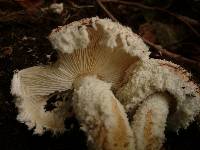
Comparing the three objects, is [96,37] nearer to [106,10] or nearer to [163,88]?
[163,88]

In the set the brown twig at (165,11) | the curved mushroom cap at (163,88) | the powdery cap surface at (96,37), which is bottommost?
the brown twig at (165,11)

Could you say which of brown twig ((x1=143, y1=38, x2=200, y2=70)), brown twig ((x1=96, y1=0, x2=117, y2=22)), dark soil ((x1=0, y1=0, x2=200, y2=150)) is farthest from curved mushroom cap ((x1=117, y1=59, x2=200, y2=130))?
brown twig ((x1=96, y1=0, x2=117, y2=22))

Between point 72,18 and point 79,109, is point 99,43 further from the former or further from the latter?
point 72,18

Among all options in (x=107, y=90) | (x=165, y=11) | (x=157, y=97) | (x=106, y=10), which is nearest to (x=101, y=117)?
(x=107, y=90)

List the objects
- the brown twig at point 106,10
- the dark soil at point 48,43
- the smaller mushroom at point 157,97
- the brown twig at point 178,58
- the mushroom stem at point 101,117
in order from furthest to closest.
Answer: the brown twig at point 106,10
the brown twig at point 178,58
the dark soil at point 48,43
the smaller mushroom at point 157,97
the mushroom stem at point 101,117

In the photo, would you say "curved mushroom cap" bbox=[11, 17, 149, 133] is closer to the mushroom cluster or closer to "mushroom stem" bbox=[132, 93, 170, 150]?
the mushroom cluster

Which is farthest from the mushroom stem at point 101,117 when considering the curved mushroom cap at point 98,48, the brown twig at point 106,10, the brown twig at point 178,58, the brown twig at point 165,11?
the brown twig at point 165,11

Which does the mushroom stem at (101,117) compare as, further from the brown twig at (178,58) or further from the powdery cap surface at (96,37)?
the brown twig at (178,58)
